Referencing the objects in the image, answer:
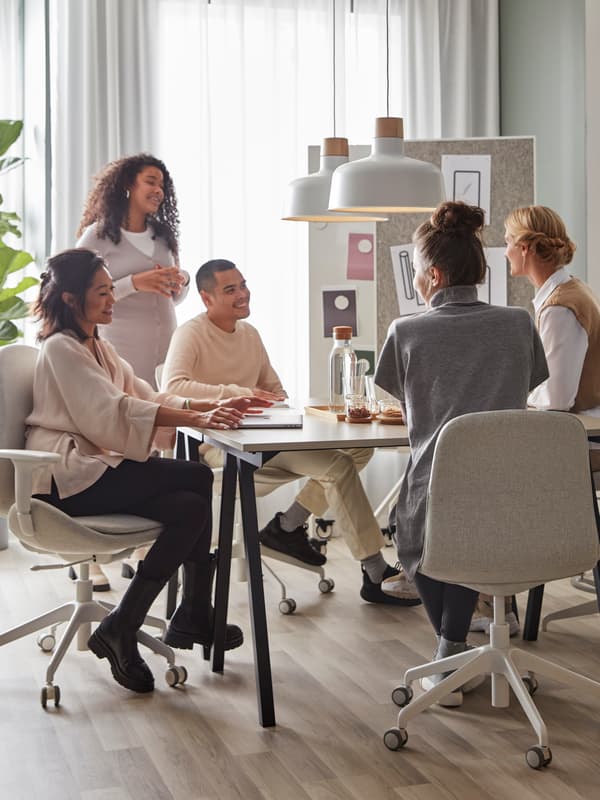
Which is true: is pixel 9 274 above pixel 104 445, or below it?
above

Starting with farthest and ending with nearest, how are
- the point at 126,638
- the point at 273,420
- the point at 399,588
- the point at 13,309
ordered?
the point at 13,309 < the point at 399,588 < the point at 273,420 < the point at 126,638

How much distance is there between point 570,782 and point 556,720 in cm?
36

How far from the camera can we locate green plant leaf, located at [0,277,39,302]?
4465mm

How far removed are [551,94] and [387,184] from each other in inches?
98.0

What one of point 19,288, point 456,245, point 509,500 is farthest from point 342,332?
point 19,288

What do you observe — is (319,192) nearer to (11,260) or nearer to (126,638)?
(126,638)

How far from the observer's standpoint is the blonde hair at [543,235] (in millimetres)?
3342

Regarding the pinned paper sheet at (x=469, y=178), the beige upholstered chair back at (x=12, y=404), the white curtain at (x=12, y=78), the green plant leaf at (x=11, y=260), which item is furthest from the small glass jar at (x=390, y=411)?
the white curtain at (x=12, y=78)

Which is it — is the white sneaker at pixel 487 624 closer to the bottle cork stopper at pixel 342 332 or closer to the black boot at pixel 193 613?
the black boot at pixel 193 613

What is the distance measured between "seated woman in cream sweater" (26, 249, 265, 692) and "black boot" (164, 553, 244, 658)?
12 cm

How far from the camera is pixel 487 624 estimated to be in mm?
3318

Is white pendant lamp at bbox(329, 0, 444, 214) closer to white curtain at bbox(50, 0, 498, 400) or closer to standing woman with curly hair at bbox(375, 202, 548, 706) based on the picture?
standing woman with curly hair at bbox(375, 202, 548, 706)

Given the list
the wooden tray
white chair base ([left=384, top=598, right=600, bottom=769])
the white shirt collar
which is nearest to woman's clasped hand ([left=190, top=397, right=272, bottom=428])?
the wooden tray

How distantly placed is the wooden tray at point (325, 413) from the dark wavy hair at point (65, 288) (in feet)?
2.41
